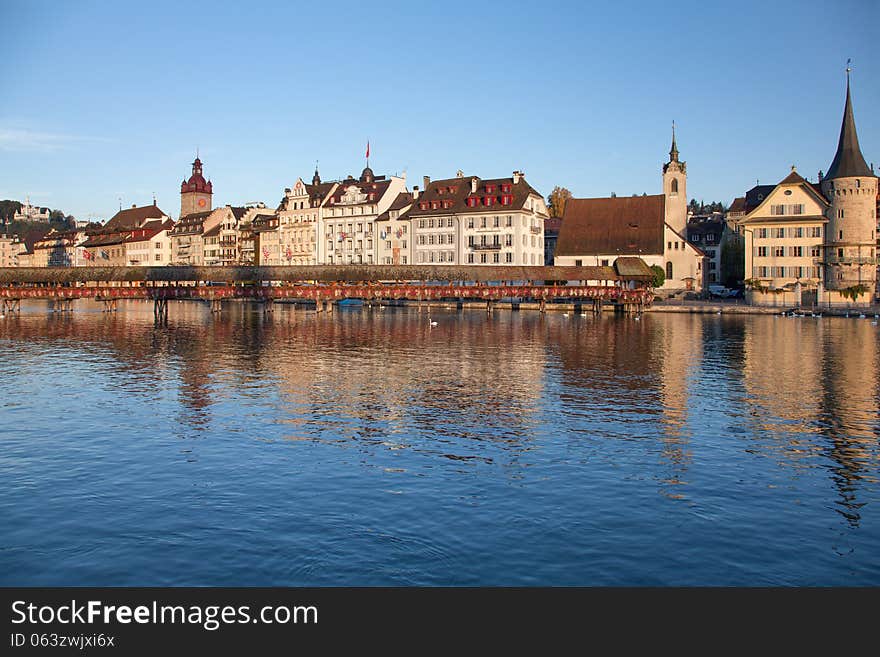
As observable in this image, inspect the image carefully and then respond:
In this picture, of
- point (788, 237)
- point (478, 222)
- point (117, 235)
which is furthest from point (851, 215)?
point (117, 235)

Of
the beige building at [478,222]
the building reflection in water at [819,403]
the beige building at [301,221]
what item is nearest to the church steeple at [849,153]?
the beige building at [478,222]

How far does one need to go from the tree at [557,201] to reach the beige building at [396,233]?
41.7 m

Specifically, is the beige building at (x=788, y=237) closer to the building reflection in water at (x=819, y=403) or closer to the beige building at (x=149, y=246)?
the building reflection in water at (x=819, y=403)

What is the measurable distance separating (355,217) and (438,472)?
364ft

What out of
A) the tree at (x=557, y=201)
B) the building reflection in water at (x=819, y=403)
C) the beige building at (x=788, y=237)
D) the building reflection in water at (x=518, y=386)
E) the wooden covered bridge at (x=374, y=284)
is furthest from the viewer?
the tree at (x=557, y=201)

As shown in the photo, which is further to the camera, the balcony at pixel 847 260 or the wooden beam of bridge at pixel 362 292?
the balcony at pixel 847 260

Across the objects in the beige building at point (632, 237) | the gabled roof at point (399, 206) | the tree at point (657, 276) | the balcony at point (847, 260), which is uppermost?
the gabled roof at point (399, 206)

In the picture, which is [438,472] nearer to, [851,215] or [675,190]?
[851,215]

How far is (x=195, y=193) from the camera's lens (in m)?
189

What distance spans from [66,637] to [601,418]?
18904mm

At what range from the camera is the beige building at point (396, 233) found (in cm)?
11881

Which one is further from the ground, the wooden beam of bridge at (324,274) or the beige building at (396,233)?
the beige building at (396,233)

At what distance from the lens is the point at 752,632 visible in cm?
1165

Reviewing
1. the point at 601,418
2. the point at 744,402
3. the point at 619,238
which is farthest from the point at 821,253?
the point at 601,418
